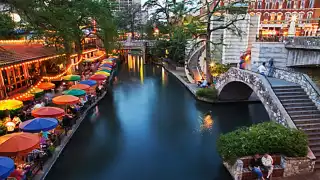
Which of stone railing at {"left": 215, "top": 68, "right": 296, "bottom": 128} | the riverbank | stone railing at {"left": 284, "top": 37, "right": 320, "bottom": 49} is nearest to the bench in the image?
stone railing at {"left": 215, "top": 68, "right": 296, "bottom": 128}

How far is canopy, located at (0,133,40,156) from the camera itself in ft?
33.5

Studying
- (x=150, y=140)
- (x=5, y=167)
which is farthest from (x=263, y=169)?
(x=5, y=167)

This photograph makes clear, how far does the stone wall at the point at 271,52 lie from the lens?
21.0 m

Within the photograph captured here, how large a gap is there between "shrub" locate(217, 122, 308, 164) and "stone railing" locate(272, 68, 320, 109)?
145 inches

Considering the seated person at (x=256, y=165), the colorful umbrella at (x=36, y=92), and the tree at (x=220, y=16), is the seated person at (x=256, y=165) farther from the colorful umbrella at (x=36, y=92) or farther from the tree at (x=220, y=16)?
the colorful umbrella at (x=36, y=92)

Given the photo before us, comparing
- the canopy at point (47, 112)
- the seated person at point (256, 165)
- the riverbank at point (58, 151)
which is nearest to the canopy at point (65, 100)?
the riverbank at point (58, 151)

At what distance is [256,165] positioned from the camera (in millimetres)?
10445

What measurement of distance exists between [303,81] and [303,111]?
240 cm

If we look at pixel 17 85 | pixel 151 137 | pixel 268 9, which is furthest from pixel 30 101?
pixel 268 9

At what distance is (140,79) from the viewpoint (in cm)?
3959

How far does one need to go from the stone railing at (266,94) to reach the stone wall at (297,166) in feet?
6.74

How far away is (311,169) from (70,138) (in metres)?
13.7

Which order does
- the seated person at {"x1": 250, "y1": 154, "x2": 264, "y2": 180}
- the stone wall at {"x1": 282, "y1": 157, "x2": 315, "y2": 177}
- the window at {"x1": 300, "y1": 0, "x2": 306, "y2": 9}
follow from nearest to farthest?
the seated person at {"x1": 250, "y1": 154, "x2": 264, "y2": 180}
the stone wall at {"x1": 282, "y1": 157, "x2": 315, "y2": 177}
the window at {"x1": 300, "y1": 0, "x2": 306, "y2": 9}

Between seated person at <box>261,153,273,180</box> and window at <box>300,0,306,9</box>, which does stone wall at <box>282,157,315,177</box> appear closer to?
seated person at <box>261,153,273,180</box>
